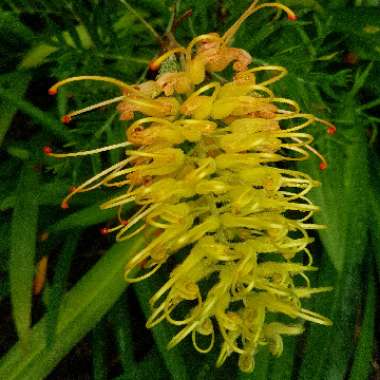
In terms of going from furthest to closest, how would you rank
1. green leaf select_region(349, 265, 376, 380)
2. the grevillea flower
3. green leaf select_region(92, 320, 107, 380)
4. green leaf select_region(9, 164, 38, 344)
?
green leaf select_region(92, 320, 107, 380)
green leaf select_region(349, 265, 376, 380)
green leaf select_region(9, 164, 38, 344)
the grevillea flower

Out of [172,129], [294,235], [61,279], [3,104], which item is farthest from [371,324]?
[3,104]

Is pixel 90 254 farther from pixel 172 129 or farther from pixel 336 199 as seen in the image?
pixel 172 129

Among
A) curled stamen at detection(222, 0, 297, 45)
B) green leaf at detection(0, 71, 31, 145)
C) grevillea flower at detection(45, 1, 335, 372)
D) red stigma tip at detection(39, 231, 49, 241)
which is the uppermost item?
curled stamen at detection(222, 0, 297, 45)

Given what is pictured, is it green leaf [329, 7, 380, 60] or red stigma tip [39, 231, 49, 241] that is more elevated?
green leaf [329, 7, 380, 60]

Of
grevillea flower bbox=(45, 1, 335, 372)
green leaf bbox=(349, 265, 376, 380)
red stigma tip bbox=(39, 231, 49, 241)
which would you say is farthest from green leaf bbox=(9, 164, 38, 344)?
green leaf bbox=(349, 265, 376, 380)

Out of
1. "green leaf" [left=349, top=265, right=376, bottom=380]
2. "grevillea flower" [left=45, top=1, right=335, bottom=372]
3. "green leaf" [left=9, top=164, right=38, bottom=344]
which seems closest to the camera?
"grevillea flower" [left=45, top=1, right=335, bottom=372]

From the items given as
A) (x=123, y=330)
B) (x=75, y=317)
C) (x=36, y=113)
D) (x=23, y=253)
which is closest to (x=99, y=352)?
(x=123, y=330)

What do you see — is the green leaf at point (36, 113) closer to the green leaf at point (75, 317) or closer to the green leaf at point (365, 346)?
the green leaf at point (75, 317)

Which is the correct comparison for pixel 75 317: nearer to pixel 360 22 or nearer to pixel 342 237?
pixel 342 237

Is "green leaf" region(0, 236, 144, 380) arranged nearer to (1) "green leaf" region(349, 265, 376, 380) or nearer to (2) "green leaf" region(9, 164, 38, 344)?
(2) "green leaf" region(9, 164, 38, 344)
